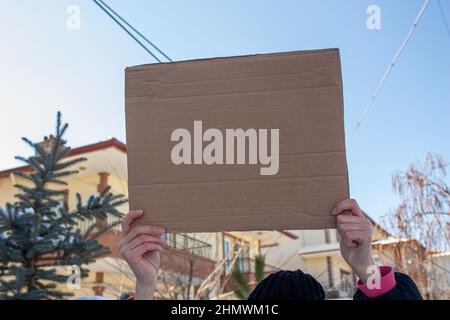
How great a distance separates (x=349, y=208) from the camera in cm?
168

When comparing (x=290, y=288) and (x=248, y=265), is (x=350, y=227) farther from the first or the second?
(x=248, y=265)

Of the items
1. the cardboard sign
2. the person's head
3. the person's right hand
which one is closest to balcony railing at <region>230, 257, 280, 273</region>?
the person's head

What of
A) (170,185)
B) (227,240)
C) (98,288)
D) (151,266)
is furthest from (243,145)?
(227,240)

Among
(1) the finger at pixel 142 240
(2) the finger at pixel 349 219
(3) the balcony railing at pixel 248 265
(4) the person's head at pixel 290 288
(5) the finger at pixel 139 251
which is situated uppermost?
(3) the balcony railing at pixel 248 265

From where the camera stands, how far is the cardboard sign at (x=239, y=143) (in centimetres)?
172

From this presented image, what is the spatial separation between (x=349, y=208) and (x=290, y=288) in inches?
15.2

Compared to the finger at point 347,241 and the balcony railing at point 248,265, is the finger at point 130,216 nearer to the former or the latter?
the finger at point 347,241

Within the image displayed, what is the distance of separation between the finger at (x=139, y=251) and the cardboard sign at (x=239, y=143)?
8 cm

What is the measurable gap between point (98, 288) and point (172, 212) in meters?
13.7

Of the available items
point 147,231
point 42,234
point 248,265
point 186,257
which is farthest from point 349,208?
point 248,265

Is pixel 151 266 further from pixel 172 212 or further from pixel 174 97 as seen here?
pixel 174 97

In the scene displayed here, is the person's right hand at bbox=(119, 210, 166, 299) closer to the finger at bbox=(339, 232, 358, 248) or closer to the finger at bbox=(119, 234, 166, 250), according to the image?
the finger at bbox=(119, 234, 166, 250)

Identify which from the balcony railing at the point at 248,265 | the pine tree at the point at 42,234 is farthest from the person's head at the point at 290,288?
the balcony railing at the point at 248,265
